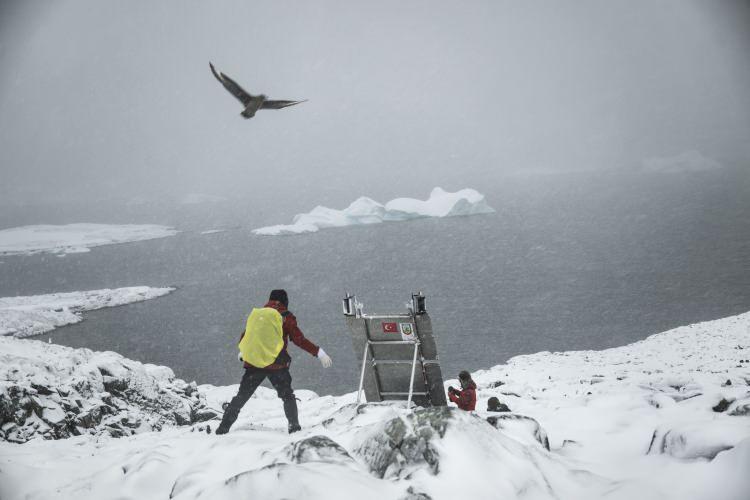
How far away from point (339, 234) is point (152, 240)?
144 ft

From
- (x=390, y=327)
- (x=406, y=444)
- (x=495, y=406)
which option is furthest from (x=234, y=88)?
(x=495, y=406)

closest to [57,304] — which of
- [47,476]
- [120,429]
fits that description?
[120,429]

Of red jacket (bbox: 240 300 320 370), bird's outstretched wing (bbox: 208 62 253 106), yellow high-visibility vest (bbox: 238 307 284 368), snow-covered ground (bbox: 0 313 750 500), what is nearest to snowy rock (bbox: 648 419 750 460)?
snow-covered ground (bbox: 0 313 750 500)

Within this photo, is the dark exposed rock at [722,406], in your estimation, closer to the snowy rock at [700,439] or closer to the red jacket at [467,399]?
the snowy rock at [700,439]

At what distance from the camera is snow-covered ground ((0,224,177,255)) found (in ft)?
331

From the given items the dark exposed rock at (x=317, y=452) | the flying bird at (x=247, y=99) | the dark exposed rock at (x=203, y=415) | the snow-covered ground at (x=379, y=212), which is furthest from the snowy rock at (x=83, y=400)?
the snow-covered ground at (x=379, y=212)

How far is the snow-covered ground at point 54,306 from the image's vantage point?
41844 mm

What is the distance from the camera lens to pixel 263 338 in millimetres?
5785

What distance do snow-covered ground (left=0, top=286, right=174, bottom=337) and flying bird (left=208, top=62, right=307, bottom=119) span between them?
42.3 m

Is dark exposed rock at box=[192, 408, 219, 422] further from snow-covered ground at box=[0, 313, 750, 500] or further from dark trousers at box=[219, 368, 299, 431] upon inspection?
dark trousers at box=[219, 368, 299, 431]

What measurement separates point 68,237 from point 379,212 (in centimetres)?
7384

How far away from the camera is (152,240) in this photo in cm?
10925

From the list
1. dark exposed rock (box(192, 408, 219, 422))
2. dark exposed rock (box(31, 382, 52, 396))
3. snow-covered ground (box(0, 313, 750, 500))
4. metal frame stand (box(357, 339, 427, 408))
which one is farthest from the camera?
Answer: dark exposed rock (box(192, 408, 219, 422))

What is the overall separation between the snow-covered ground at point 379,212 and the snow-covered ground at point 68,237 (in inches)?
1210
